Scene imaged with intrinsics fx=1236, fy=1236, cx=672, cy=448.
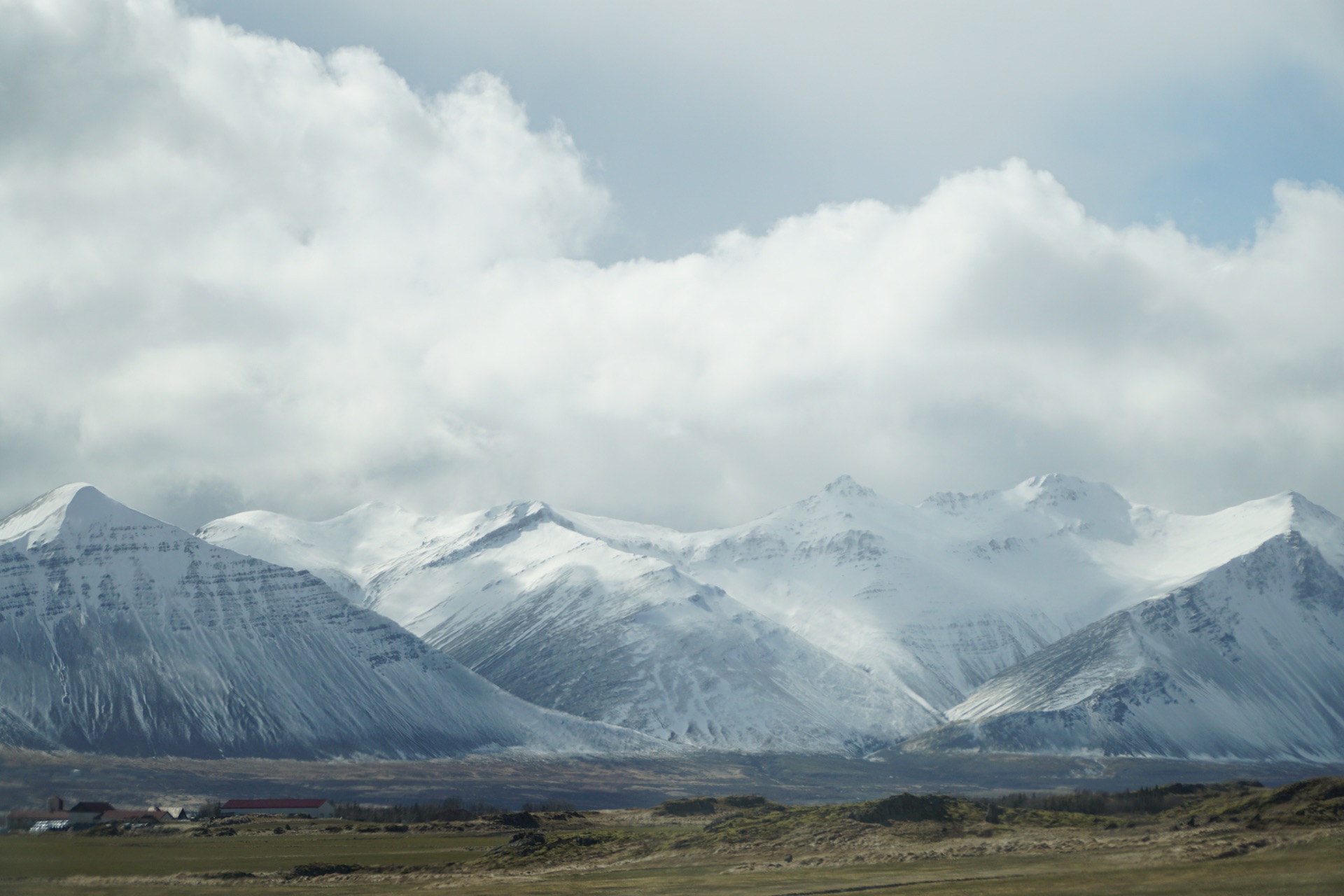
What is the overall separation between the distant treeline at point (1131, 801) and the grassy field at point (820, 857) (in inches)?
94.5

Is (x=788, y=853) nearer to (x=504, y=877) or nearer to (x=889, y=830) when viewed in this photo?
(x=889, y=830)

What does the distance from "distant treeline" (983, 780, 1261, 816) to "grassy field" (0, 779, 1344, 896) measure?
240 centimetres

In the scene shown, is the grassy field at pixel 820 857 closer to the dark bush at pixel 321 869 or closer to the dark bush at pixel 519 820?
the dark bush at pixel 321 869

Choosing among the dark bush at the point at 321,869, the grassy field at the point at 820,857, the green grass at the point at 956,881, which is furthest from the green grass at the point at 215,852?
the green grass at the point at 956,881

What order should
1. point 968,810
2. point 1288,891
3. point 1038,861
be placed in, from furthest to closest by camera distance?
1. point 968,810
2. point 1038,861
3. point 1288,891

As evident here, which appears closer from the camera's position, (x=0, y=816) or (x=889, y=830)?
(x=889, y=830)

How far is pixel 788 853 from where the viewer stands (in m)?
107

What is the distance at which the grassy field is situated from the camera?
266 ft

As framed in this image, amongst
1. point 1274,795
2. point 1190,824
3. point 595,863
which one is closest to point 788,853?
point 595,863

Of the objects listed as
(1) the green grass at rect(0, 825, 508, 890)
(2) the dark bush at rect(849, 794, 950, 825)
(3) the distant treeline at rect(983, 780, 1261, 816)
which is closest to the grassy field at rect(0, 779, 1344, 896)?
(2) the dark bush at rect(849, 794, 950, 825)

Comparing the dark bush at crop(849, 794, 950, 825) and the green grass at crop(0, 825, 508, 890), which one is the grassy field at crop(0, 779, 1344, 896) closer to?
the dark bush at crop(849, 794, 950, 825)

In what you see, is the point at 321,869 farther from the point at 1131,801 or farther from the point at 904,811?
the point at 1131,801

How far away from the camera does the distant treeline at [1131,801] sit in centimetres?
12788

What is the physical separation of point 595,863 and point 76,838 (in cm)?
8272
